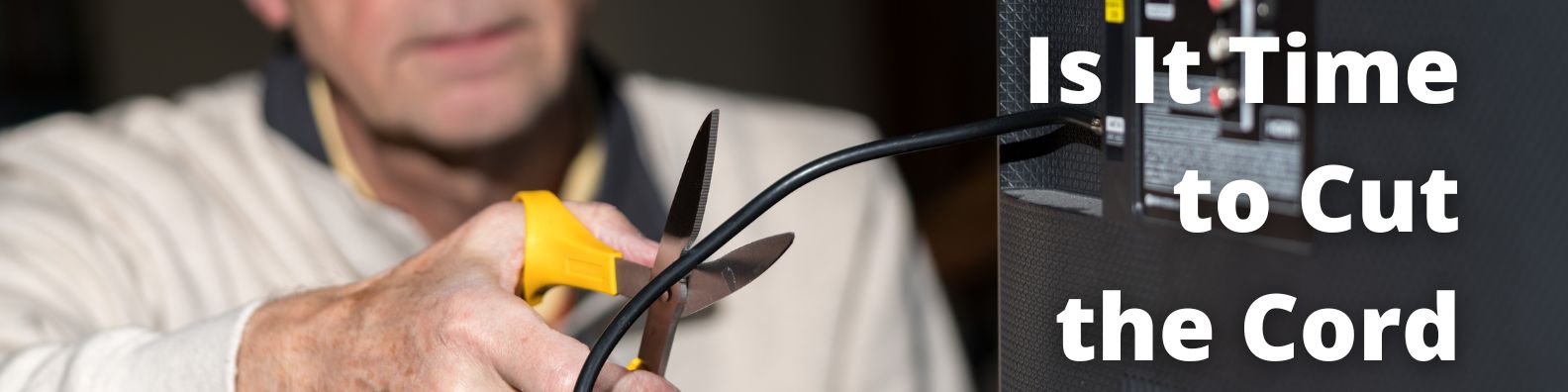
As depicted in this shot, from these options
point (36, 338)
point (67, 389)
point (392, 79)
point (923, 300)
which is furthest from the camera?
point (923, 300)

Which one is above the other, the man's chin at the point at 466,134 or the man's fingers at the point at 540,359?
the man's chin at the point at 466,134

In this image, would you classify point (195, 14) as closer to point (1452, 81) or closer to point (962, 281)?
point (962, 281)

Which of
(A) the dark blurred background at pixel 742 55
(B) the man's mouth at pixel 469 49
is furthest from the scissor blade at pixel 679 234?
(A) the dark blurred background at pixel 742 55

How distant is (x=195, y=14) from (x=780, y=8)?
118cm

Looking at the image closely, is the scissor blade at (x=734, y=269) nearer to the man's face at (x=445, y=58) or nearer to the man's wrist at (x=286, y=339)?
the man's wrist at (x=286, y=339)

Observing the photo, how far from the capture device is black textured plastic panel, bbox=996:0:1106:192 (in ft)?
1.60

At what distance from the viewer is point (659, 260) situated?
1.77ft

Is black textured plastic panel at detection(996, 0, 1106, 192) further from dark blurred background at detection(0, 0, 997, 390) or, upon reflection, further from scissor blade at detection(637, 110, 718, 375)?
dark blurred background at detection(0, 0, 997, 390)

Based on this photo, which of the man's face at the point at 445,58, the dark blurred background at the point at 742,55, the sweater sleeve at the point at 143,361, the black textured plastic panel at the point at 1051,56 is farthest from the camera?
the dark blurred background at the point at 742,55

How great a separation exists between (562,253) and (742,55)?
2.41 m

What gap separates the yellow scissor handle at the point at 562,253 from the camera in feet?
1.85

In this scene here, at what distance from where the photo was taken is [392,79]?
103 cm

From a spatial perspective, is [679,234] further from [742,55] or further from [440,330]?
[742,55]

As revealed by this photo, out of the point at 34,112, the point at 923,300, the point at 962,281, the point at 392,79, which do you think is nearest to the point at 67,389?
the point at 392,79
